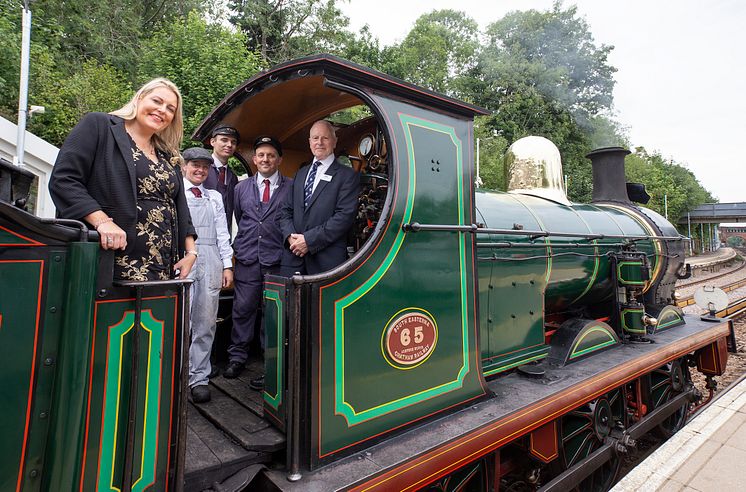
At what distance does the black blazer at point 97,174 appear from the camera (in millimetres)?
1527

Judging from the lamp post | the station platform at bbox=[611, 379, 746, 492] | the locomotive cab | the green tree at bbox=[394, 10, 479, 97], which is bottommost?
the station platform at bbox=[611, 379, 746, 492]

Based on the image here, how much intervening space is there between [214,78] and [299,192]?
30.3 feet

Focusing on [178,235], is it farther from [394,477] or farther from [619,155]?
[619,155]

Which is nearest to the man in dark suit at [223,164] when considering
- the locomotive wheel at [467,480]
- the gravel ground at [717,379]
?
the locomotive wheel at [467,480]

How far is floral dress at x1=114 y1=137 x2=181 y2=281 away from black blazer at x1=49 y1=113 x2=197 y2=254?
56 mm

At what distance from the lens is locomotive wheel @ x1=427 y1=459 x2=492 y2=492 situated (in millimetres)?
2314

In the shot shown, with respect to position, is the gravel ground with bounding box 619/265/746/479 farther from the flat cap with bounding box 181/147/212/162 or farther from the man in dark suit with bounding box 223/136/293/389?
the flat cap with bounding box 181/147/212/162

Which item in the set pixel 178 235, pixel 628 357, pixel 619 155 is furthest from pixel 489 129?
pixel 178 235

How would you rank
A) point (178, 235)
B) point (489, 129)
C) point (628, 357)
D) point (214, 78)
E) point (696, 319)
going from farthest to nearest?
1. point (489, 129)
2. point (214, 78)
3. point (696, 319)
4. point (628, 357)
5. point (178, 235)

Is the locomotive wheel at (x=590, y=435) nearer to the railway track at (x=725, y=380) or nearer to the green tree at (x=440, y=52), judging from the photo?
the railway track at (x=725, y=380)

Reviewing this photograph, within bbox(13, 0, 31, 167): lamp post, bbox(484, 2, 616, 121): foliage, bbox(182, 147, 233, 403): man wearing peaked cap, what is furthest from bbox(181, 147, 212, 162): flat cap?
bbox(484, 2, 616, 121): foliage

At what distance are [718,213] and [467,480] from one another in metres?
53.4

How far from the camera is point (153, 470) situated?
1.48 m

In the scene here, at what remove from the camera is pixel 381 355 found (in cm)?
210
